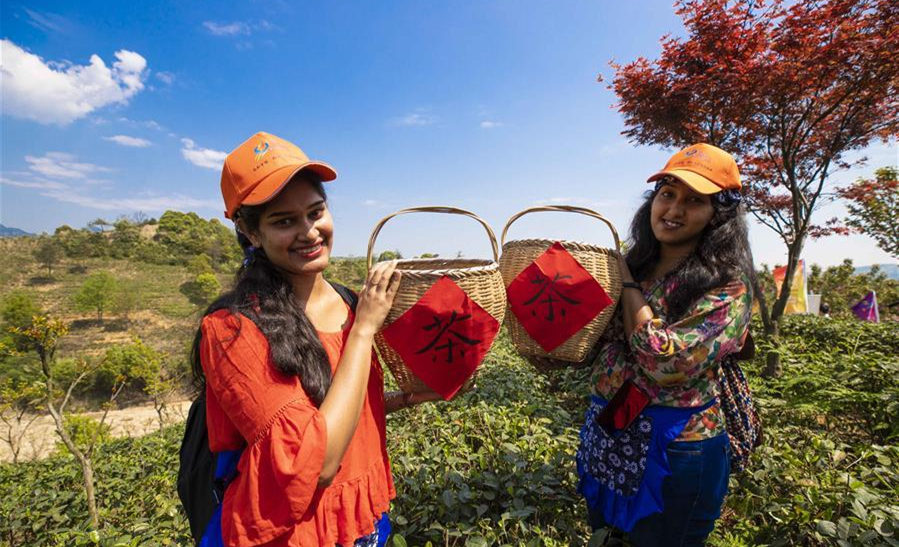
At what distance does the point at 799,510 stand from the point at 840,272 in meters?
15.4

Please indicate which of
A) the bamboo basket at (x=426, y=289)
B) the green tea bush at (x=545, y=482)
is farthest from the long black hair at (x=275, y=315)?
the green tea bush at (x=545, y=482)

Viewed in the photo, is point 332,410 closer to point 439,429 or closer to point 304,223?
point 304,223

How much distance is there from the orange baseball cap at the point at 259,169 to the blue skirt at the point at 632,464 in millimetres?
1219

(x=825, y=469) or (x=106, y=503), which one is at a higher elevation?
(x=825, y=469)

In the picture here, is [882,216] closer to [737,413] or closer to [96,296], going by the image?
[737,413]

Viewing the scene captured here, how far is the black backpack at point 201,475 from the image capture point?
940mm

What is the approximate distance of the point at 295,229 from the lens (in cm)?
100

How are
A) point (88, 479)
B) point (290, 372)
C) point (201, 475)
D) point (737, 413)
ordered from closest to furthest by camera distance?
point (290, 372), point (201, 475), point (737, 413), point (88, 479)

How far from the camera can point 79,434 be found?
10.5 meters

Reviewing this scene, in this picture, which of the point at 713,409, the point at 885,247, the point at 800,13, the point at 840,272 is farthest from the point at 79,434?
the point at 840,272

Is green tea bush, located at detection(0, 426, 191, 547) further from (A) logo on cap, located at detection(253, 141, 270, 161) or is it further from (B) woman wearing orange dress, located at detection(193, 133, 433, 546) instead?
(A) logo on cap, located at detection(253, 141, 270, 161)

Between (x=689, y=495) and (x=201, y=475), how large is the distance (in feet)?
4.52

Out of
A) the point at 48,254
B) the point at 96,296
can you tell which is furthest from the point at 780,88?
the point at 48,254

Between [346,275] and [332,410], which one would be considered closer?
[332,410]
